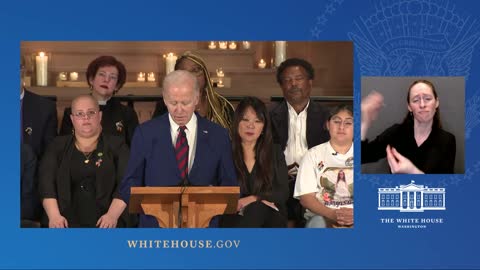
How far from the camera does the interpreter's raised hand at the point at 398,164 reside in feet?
34.8

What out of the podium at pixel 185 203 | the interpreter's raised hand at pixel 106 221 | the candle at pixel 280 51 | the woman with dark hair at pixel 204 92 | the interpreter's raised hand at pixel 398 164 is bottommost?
the interpreter's raised hand at pixel 106 221

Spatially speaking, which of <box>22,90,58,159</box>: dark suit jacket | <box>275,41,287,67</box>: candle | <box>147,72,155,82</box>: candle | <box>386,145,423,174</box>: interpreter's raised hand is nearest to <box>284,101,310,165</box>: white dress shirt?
<box>275,41,287,67</box>: candle

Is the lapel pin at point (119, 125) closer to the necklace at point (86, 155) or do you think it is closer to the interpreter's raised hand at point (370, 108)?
the necklace at point (86, 155)

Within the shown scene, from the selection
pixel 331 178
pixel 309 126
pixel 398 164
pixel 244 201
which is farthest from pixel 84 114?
pixel 398 164

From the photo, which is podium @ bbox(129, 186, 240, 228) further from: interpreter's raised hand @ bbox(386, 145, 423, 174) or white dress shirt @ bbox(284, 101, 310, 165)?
interpreter's raised hand @ bbox(386, 145, 423, 174)

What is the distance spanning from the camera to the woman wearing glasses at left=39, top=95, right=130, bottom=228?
1055 cm

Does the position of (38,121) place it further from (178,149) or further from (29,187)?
(178,149)

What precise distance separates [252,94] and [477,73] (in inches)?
57.7

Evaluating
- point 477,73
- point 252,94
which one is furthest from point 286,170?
point 477,73

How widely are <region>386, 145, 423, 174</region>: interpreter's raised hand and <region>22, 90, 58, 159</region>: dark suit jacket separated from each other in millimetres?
2177

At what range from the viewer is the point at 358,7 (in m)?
10.5

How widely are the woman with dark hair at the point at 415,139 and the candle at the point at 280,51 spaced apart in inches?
23.4

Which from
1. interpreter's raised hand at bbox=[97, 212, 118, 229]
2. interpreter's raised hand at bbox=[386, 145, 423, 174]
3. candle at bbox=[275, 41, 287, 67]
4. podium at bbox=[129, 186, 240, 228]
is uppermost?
candle at bbox=[275, 41, 287, 67]

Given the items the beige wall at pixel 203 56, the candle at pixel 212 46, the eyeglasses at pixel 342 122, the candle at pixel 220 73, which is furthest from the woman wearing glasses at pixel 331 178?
the candle at pixel 212 46
